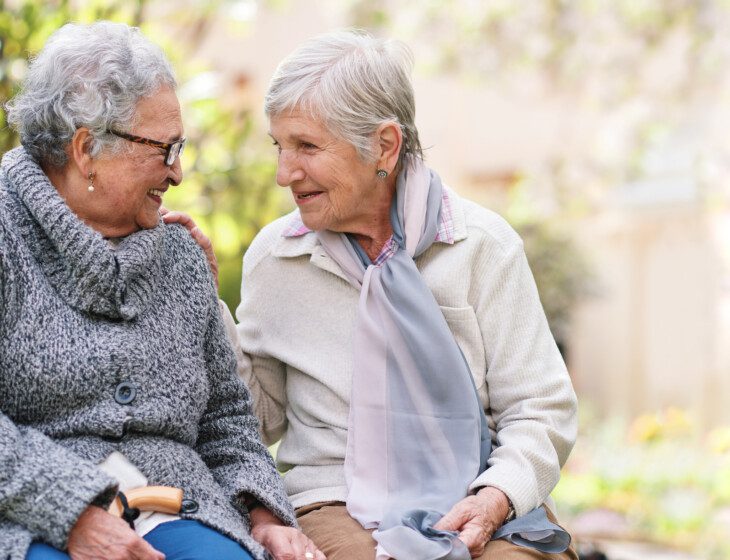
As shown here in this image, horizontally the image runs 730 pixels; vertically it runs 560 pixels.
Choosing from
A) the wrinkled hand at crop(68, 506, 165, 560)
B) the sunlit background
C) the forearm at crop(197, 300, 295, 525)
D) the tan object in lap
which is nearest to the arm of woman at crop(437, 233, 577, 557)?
the forearm at crop(197, 300, 295, 525)

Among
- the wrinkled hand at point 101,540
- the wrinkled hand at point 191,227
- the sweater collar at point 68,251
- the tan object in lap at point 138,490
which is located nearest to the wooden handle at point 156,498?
the tan object in lap at point 138,490

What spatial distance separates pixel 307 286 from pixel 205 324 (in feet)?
1.24

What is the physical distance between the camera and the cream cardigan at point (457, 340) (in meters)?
2.82

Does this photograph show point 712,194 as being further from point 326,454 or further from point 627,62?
point 326,454

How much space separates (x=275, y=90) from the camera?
280cm

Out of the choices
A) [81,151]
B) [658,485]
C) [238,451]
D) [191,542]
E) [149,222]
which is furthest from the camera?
[658,485]

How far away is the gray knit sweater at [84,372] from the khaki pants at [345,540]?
105mm

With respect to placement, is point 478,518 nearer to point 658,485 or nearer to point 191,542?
point 191,542

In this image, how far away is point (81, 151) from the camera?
2.51 meters

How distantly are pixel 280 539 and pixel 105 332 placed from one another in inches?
23.7

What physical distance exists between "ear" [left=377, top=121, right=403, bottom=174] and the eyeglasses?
522 mm

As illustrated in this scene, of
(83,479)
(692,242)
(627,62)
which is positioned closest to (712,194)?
(692,242)

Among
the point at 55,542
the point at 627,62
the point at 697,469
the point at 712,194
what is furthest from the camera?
the point at 627,62

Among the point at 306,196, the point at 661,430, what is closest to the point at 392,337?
the point at 306,196
